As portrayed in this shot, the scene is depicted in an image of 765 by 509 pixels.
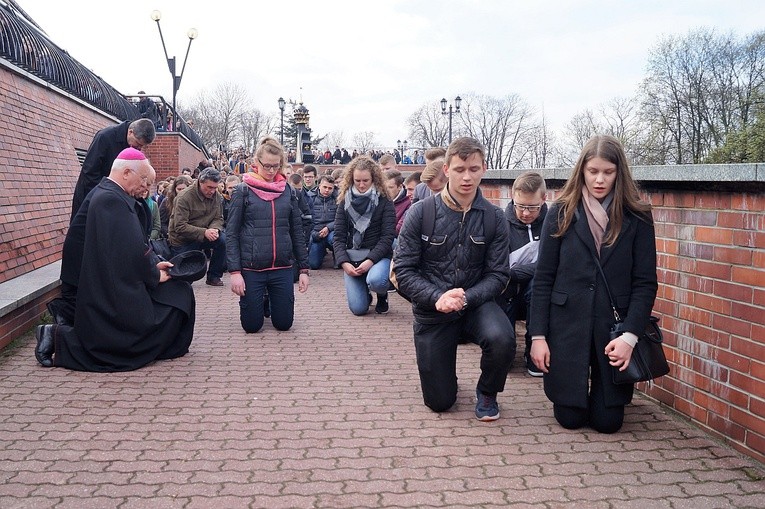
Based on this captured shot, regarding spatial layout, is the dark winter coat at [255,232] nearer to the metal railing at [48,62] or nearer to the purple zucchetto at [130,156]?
the purple zucchetto at [130,156]

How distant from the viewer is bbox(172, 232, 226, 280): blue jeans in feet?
34.5

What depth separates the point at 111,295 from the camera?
5953 mm

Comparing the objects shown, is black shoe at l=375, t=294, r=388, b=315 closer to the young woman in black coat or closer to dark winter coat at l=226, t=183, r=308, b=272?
dark winter coat at l=226, t=183, r=308, b=272

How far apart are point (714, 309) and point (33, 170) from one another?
8.42 meters

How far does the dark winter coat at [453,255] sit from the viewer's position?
4.89 meters

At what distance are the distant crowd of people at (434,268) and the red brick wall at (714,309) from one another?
40 centimetres

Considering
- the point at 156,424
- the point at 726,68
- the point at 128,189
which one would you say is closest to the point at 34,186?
the point at 128,189

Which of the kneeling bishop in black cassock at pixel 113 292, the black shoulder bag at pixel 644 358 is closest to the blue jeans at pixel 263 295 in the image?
the kneeling bishop in black cassock at pixel 113 292

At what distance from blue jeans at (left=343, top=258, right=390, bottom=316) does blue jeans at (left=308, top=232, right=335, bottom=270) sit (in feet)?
13.7

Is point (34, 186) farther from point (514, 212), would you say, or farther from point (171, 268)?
point (514, 212)

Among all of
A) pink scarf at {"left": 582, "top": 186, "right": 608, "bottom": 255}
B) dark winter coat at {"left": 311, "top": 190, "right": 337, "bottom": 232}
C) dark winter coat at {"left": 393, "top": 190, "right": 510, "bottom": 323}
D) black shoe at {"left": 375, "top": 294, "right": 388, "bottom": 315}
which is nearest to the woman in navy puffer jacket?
black shoe at {"left": 375, "top": 294, "right": 388, "bottom": 315}

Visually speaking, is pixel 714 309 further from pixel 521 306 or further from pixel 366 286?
pixel 366 286

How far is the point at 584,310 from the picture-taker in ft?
14.8

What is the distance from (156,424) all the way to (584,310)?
9.12 feet
